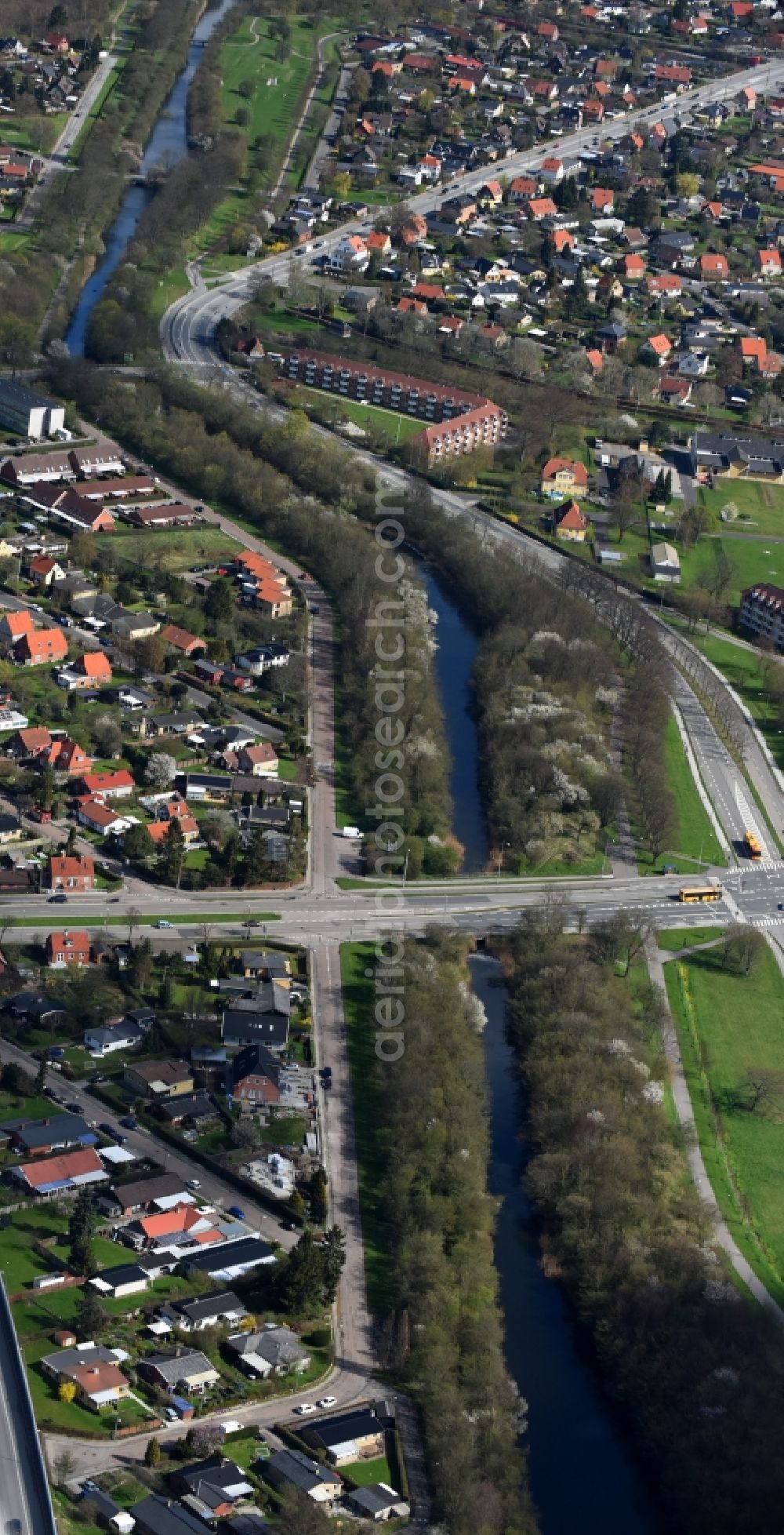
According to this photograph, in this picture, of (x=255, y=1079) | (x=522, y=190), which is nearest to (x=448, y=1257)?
(x=255, y=1079)

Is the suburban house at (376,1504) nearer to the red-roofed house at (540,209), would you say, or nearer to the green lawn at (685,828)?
the green lawn at (685,828)

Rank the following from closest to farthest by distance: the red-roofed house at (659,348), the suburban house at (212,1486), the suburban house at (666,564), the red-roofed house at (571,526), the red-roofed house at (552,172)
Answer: the suburban house at (212,1486)
the suburban house at (666,564)
the red-roofed house at (571,526)
the red-roofed house at (659,348)
the red-roofed house at (552,172)

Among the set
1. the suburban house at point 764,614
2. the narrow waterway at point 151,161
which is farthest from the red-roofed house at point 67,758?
the narrow waterway at point 151,161

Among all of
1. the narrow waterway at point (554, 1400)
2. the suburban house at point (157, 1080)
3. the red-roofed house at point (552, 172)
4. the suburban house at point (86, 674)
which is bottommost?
the narrow waterway at point (554, 1400)

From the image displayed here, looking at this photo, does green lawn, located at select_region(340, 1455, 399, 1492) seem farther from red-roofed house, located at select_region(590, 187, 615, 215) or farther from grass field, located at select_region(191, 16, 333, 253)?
red-roofed house, located at select_region(590, 187, 615, 215)

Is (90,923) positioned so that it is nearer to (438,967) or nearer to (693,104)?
(438,967)
